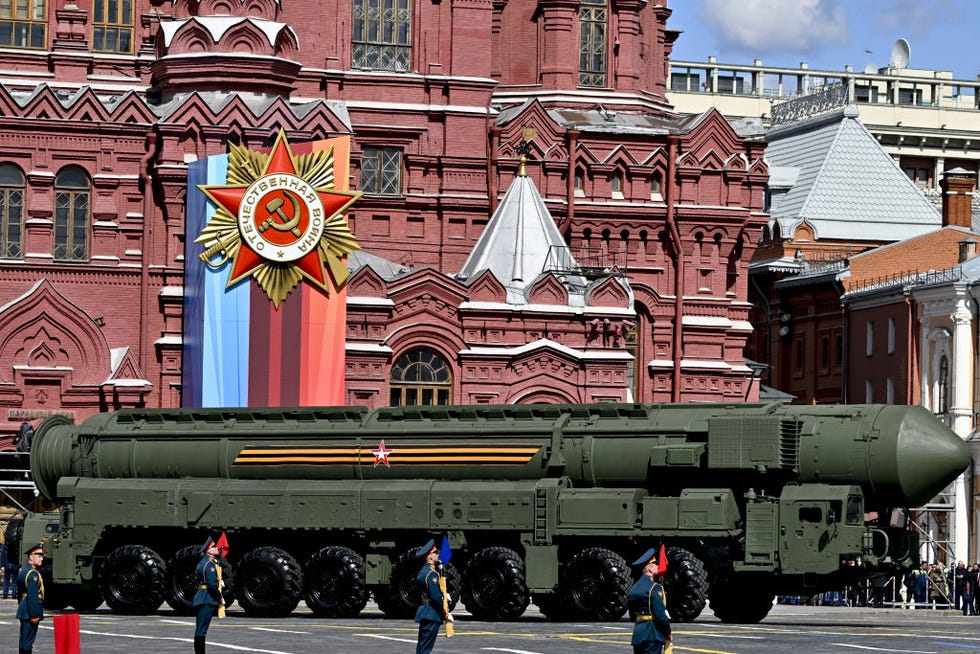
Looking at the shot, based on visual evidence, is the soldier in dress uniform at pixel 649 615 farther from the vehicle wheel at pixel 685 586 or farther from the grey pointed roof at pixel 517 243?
the grey pointed roof at pixel 517 243

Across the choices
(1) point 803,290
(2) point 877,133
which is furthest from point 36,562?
(2) point 877,133

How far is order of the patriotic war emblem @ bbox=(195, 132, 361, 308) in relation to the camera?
6072 centimetres

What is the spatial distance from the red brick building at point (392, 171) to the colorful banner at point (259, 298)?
81cm

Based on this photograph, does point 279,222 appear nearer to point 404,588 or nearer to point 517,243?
point 517,243

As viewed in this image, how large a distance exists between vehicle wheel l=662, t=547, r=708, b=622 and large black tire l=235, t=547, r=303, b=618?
6.78m

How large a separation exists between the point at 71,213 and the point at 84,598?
20243 millimetres

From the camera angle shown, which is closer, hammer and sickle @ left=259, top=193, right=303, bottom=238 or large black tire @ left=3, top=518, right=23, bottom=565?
large black tire @ left=3, top=518, right=23, bottom=565

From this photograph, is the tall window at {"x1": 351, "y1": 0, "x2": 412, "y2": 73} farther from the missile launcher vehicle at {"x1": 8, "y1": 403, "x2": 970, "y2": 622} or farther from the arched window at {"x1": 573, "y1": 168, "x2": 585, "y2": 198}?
the missile launcher vehicle at {"x1": 8, "y1": 403, "x2": 970, "y2": 622}

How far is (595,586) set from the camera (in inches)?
1528

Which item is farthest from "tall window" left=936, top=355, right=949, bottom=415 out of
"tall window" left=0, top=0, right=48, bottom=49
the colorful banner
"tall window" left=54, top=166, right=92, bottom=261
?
"tall window" left=0, top=0, right=48, bottom=49

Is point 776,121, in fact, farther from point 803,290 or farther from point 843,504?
A: point 843,504

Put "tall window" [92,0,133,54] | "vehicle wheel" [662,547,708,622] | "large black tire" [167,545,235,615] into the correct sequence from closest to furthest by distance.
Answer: "vehicle wheel" [662,547,708,622]
"large black tire" [167,545,235,615]
"tall window" [92,0,133,54]

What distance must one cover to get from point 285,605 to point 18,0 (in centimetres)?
3020

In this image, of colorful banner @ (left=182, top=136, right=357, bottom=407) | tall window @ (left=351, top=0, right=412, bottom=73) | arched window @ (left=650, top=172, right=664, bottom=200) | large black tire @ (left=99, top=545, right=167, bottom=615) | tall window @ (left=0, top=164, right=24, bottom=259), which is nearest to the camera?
large black tire @ (left=99, top=545, right=167, bottom=615)
